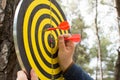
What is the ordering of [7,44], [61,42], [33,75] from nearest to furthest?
[33,75] < [61,42] < [7,44]

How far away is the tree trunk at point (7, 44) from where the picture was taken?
3.30ft

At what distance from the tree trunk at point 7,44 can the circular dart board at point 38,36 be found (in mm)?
180

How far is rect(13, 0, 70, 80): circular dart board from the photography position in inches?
29.3

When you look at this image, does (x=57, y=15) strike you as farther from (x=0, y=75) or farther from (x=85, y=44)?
(x=85, y=44)

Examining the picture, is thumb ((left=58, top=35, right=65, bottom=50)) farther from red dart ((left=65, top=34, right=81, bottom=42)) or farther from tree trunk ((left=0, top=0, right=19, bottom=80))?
tree trunk ((left=0, top=0, right=19, bottom=80))

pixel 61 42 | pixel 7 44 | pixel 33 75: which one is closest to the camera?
pixel 33 75

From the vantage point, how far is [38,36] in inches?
32.1

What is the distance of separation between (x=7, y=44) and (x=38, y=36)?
0.23 m

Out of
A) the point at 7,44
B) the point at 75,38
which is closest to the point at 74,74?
the point at 75,38

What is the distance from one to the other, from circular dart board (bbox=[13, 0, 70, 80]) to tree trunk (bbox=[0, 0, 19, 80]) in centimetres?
18

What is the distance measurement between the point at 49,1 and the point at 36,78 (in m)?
0.24

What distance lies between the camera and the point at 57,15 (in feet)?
3.06

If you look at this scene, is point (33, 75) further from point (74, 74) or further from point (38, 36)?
point (74, 74)

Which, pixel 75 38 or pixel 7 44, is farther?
pixel 7 44
